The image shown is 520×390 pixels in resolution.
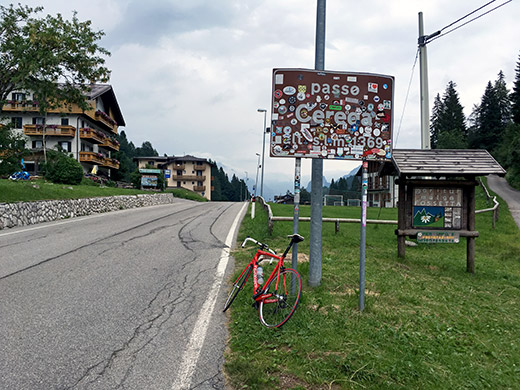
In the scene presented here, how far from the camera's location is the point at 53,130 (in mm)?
43406

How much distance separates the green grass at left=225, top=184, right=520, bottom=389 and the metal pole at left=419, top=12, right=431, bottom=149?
6.04m

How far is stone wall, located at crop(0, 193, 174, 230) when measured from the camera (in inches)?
579

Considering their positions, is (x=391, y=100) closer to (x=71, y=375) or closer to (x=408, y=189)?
(x=408, y=189)

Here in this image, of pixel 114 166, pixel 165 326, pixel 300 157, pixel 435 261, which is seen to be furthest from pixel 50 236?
pixel 114 166

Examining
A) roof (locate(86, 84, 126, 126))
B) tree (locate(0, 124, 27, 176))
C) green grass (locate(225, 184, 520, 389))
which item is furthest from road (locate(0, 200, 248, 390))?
roof (locate(86, 84, 126, 126))

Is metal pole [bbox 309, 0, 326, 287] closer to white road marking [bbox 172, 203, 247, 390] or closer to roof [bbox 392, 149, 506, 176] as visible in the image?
white road marking [bbox 172, 203, 247, 390]

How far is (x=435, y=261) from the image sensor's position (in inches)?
Answer: 386

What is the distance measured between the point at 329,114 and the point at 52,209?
52.3ft

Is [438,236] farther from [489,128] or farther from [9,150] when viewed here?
[489,128]

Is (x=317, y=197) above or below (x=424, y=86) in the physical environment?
below

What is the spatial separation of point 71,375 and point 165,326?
1417 millimetres

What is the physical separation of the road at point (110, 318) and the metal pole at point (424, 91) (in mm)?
8283

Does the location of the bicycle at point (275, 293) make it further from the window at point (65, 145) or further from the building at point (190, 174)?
the building at point (190, 174)

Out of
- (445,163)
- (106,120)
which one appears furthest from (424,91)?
(106,120)
